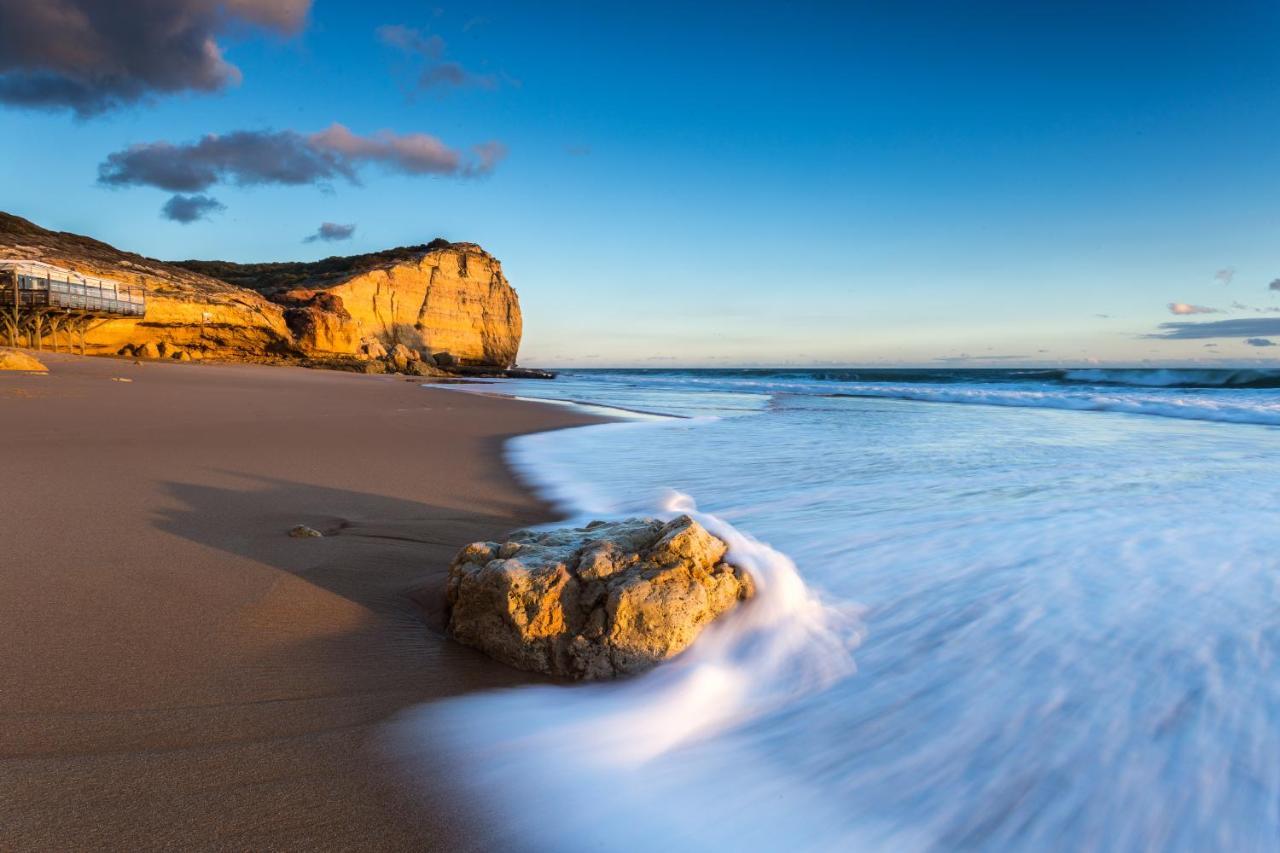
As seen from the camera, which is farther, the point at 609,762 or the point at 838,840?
the point at 609,762

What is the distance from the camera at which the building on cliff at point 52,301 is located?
788 inches

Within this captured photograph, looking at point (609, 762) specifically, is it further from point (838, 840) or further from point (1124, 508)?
point (1124, 508)

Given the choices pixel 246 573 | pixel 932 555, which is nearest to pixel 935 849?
pixel 932 555

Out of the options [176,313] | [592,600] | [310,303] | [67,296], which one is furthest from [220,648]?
[310,303]

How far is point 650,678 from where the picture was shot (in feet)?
6.54

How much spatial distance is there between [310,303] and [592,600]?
134ft

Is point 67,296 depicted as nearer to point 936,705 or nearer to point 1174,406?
point 936,705

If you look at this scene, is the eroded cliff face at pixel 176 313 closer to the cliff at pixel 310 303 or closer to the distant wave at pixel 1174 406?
the cliff at pixel 310 303

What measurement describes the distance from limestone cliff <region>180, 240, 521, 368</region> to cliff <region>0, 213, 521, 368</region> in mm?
82

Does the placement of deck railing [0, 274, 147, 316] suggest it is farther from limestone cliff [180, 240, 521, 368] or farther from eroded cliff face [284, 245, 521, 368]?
eroded cliff face [284, 245, 521, 368]

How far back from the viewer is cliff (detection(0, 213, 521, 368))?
27328 millimetres

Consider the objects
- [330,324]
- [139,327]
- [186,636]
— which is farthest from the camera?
[330,324]

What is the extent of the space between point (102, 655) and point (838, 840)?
6.69 feet

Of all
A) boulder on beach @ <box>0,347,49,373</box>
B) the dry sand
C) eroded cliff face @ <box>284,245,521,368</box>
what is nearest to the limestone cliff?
eroded cliff face @ <box>284,245,521,368</box>
